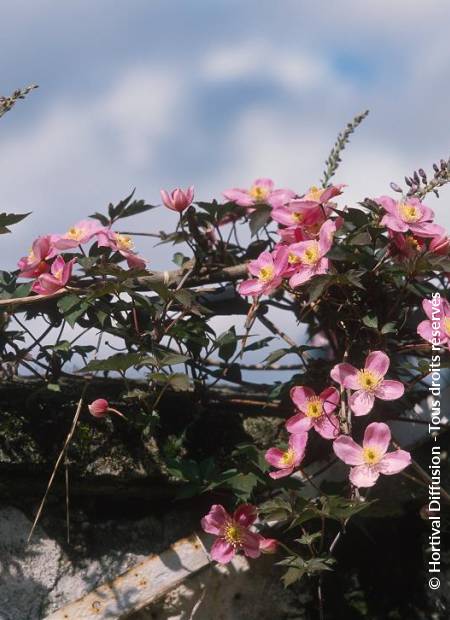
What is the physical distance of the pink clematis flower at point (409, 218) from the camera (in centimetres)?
140

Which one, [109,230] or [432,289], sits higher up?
[109,230]

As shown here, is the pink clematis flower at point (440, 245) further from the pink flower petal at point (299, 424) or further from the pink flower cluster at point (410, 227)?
the pink flower petal at point (299, 424)

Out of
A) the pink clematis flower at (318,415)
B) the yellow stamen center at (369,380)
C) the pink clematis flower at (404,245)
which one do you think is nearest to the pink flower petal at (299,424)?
the pink clematis flower at (318,415)

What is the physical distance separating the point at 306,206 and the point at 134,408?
456mm

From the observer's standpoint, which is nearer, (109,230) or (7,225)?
(7,225)

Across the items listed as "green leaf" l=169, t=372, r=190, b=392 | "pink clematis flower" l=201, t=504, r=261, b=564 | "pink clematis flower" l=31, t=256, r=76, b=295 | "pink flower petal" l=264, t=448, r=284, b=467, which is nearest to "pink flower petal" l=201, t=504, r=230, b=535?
"pink clematis flower" l=201, t=504, r=261, b=564

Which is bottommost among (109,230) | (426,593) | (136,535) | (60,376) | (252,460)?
(426,593)

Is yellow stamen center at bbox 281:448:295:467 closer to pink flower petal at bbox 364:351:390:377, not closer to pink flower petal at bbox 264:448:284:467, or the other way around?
pink flower petal at bbox 264:448:284:467

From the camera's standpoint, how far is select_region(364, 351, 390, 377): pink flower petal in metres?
1.33

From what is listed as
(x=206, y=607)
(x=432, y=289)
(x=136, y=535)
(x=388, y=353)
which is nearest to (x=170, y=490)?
(x=136, y=535)

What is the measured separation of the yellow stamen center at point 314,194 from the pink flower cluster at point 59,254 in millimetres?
319

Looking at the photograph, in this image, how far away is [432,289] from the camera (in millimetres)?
1420

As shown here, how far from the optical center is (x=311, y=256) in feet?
4.52

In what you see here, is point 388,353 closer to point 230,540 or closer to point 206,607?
point 230,540
